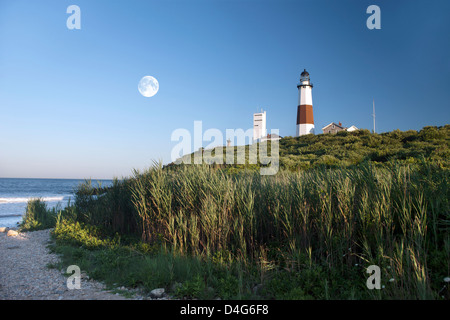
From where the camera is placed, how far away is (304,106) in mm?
34656

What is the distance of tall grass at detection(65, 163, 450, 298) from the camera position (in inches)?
140

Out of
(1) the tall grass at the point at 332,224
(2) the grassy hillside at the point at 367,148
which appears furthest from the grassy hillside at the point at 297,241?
(2) the grassy hillside at the point at 367,148

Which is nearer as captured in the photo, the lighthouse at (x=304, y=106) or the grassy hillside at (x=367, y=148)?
the grassy hillside at (x=367, y=148)

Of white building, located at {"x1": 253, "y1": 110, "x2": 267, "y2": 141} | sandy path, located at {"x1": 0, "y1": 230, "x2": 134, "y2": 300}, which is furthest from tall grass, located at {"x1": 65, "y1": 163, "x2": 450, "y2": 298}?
white building, located at {"x1": 253, "y1": 110, "x2": 267, "y2": 141}

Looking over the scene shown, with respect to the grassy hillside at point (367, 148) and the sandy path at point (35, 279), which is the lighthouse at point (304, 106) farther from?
the sandy path at point (35, 279)

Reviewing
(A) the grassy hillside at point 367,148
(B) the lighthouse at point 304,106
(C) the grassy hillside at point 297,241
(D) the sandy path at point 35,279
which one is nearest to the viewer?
(C) the grassy hillside at point 297,241

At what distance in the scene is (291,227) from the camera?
15.4 ft

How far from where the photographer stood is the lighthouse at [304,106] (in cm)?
3416

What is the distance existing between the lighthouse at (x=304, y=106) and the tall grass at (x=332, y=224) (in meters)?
29.5

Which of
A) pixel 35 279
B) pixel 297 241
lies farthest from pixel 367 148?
pixel 35 279

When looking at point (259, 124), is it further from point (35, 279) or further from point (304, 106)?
point (35, 279)

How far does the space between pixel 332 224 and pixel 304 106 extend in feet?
105
